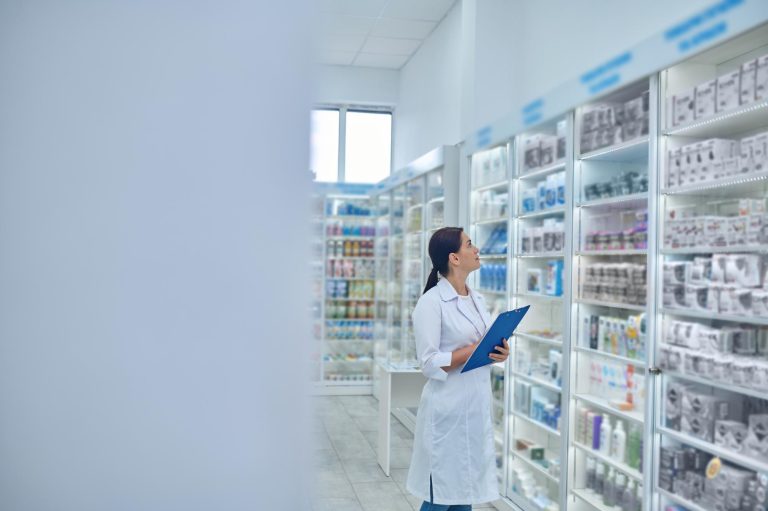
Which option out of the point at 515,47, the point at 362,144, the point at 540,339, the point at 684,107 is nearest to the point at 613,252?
the point at 684,107

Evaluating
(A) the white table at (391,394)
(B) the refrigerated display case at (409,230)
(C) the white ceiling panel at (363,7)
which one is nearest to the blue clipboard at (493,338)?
(A) the white table at (391,394)

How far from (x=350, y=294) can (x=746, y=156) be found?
775 cm

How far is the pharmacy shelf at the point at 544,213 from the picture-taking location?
4.44m

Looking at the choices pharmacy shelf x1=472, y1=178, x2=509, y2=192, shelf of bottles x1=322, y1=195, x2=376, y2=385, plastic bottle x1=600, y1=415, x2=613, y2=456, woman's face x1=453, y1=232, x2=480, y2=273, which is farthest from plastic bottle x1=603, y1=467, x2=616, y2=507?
shelf of bottles x1=322, y1=195, x2=376, y2=385

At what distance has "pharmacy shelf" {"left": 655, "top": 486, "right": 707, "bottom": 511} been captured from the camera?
3113 mm

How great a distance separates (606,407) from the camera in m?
3.89

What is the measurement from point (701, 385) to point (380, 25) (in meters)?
6.45

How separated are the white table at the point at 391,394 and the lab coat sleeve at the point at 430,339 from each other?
292 cm

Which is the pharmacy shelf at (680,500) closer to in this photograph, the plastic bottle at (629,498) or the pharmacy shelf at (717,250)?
the plastic bottle at (629,498)

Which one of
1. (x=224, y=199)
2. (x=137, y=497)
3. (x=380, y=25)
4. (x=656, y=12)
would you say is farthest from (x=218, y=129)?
(x=380, y=25)

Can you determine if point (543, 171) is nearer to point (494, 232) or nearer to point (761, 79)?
point (494, 232)

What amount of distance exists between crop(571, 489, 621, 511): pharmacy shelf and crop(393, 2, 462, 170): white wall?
3.96 meters

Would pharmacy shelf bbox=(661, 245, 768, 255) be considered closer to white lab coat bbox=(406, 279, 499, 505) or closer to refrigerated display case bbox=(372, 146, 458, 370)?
white lab coat bbox=(406, 279, 499, 505)

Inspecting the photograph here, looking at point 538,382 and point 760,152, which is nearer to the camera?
point 760,152
